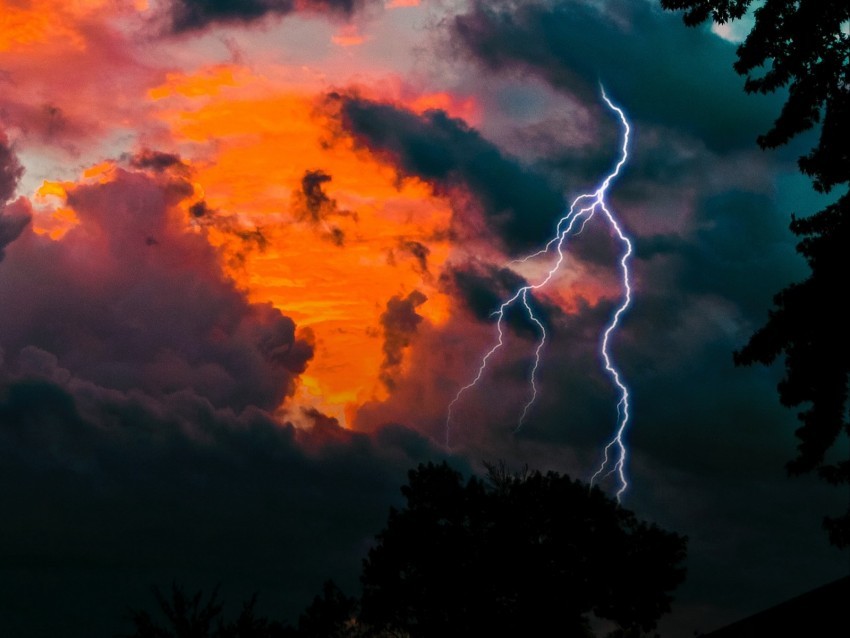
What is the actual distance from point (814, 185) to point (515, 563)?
26790 mm

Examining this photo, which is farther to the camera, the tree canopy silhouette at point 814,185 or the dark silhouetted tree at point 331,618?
the dark silhouetted tree at point 331,618

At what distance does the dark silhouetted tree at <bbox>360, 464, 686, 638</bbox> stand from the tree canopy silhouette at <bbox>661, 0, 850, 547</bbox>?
77.9ft

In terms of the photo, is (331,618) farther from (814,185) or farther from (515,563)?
(814,185)

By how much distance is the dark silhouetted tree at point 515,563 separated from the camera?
42.0 metres

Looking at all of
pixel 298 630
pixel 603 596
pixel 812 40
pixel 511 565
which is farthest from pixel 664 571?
pixel 812 40

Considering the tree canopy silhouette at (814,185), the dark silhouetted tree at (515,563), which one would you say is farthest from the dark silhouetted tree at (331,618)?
the tree canopy silhouette at (814,185)

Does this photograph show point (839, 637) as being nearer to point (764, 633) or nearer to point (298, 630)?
point (764, 633)

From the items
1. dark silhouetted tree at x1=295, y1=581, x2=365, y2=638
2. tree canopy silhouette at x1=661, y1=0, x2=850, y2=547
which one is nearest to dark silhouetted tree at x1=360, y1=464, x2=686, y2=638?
dark silhouetted tree at x1=295, y1=581, x2=365, y2=638

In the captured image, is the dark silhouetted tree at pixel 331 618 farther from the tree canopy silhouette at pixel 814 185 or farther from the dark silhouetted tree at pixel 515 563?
the tree canopy silhouette at pixel 814 185

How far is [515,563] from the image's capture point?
4281 centimetres

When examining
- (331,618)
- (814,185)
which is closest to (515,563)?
(331,618)

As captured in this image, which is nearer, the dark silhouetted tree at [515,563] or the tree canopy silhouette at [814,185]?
the tree canopy silhouette at [814,185]

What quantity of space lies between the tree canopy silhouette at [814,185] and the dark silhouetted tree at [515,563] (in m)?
23.8

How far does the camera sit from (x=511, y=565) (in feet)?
140
